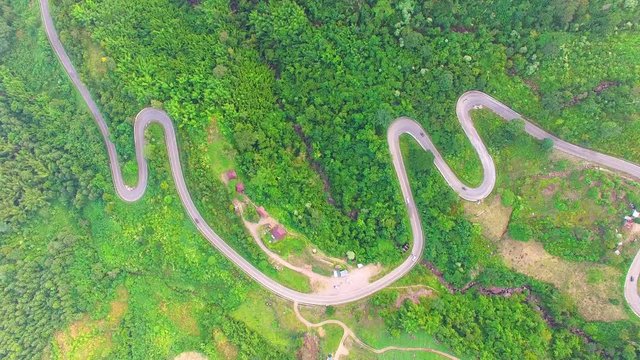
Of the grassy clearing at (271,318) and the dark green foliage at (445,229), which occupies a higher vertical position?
the dark green foliage at (445,229)

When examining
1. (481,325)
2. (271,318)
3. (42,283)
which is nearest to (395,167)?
(481,325)

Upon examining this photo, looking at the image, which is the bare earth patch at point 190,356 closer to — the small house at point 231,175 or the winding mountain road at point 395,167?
the winding mountain road at point 395,167

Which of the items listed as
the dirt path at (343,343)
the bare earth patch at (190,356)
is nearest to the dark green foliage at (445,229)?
the dirt path at (343,343)

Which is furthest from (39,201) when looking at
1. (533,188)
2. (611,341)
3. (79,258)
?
(611,341)

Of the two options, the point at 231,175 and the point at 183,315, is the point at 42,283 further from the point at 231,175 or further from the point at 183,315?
the point at 231,175

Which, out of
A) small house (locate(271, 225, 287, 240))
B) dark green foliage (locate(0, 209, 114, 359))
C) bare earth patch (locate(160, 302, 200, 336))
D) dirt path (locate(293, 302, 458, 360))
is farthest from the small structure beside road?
dark green foliage (locate(0, 209, 114, 359))
